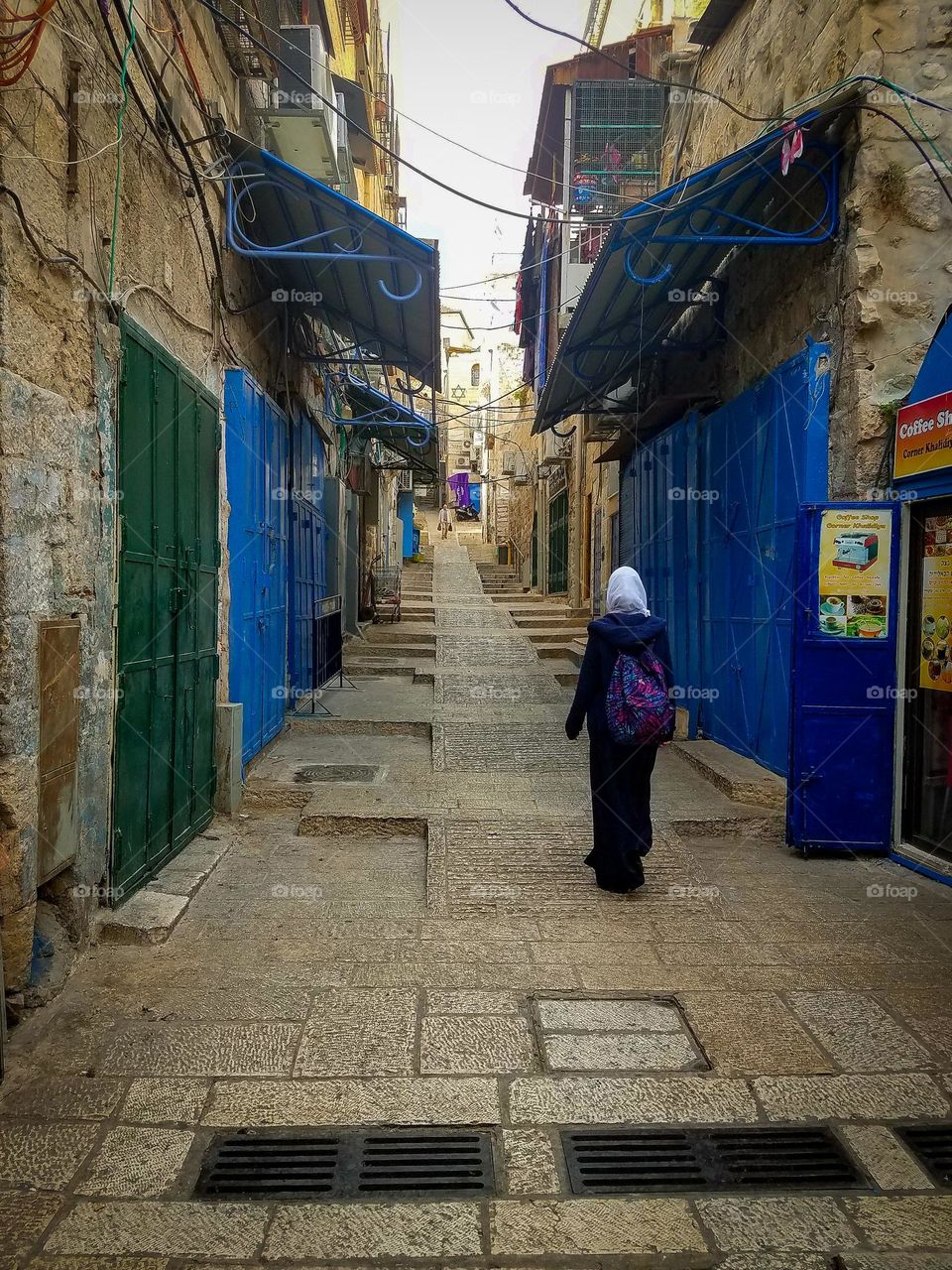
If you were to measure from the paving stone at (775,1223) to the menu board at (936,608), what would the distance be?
335cm

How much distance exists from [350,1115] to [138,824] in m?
2.07

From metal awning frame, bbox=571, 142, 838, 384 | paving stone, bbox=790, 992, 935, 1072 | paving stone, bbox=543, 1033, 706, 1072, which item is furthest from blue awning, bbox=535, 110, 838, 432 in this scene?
Answer: paving stone, bbox=543, 1033, 706, 1072

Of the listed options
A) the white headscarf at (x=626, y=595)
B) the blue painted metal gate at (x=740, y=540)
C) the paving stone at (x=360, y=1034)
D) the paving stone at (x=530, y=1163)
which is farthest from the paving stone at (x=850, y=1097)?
the blue painted metal gate at (x=740, y=540)

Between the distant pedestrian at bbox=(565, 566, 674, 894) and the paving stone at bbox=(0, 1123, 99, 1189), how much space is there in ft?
9.44

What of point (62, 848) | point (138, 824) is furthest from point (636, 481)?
point (62, 848)

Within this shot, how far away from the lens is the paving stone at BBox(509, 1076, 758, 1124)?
2.76 metres

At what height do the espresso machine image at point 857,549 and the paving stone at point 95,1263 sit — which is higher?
the espresso machine image at point 857,549

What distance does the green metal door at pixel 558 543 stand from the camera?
1989 cm

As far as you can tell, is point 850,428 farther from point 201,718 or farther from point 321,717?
point 321,717

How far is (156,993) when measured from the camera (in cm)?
346

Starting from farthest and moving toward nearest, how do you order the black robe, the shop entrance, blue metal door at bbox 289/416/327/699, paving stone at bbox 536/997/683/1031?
1. blue metal door at bbox 289/416/327/699
2. the shop entrance
3. the black robe
4. paving stone at bbox 536/997/683/1031

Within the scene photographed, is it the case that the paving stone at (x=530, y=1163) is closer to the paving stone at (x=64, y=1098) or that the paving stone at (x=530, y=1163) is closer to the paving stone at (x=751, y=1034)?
the paving stone at (x=751, y=1034)

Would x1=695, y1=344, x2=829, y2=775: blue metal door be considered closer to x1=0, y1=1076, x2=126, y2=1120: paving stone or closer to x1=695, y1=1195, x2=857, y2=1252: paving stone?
x1=695, y1=1195, x2=857, y2=1252: paving stone

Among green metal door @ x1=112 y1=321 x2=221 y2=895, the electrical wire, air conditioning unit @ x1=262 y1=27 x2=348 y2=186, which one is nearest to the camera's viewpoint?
the electrical wire
